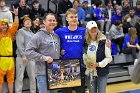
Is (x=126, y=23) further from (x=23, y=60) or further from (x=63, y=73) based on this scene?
(x=63, y=73)

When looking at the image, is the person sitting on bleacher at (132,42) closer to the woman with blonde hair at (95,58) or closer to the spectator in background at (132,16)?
the spectator in background at (132,16)

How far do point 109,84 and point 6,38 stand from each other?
11.3ft

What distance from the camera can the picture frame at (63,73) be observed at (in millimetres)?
4234

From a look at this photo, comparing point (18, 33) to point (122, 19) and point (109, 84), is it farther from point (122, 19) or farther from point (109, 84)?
point (122, 19)

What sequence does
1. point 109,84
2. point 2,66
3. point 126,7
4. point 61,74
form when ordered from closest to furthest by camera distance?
point 61,74
point 2,66
point 109,84
point 126,7

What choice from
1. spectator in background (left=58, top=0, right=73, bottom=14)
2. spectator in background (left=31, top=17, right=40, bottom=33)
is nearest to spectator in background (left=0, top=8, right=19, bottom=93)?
spectator in background (left=31, top=17, right=40, bottom=33)

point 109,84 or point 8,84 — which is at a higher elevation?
point 8,84

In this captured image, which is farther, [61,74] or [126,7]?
[126,7]

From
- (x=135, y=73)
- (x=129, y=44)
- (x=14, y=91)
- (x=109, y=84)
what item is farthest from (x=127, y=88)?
(x=135, y=73)

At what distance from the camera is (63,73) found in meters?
4.30

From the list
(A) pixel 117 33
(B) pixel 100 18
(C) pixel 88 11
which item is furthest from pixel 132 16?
(C) pixel 88 11

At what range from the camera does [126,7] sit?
40.6 feet

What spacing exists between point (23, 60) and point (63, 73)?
2.85 metres

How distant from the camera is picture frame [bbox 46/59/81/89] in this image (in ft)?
13.9
